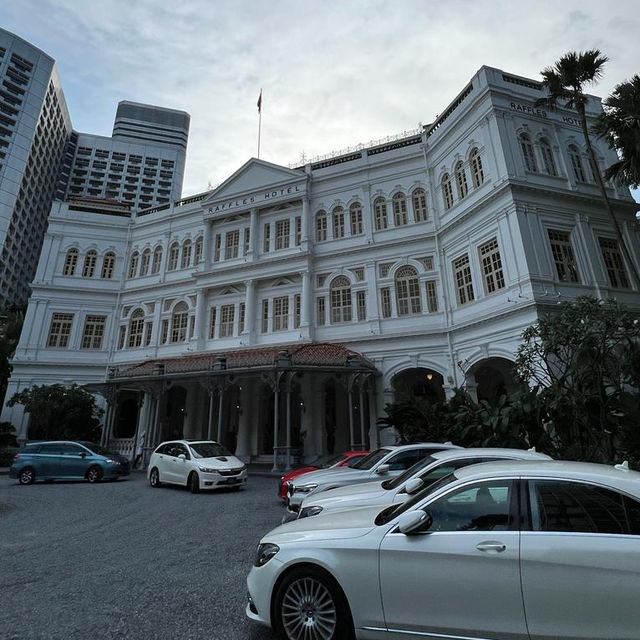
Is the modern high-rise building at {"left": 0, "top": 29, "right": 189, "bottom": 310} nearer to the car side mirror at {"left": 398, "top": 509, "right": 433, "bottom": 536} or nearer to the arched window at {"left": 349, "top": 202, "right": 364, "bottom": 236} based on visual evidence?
the arched window at {"left": 349, "top": 202, "right": 364, "bottom": 236}

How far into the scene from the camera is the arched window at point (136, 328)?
2612 cm

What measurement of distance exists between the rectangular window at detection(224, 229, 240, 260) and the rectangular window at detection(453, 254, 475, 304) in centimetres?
1351

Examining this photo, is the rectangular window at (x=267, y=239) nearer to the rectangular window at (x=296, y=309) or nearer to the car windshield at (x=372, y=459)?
the rectangular window at (x=296, y=309)

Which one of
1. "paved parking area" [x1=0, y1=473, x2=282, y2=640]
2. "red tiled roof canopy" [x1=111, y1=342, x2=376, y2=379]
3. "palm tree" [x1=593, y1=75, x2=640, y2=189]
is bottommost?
"paved parking area" [x1=0, y1=473, x2=282, y2=640]

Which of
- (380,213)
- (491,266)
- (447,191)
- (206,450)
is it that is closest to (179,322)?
(206,450)

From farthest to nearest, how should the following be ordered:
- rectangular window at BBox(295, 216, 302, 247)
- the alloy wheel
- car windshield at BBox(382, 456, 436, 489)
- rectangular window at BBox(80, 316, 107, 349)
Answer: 1. rectangular window at BBox(80, 316, 107, 349)
2. rectangular window at BBox(295, 216, 302, 247)
3. car windshield at BBox(382, 456, 436, 489)
4. the alloy wheel

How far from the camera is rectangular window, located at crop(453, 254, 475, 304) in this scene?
17.9 meters

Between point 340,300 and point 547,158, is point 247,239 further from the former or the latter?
point 547,158

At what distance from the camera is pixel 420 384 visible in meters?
21.3

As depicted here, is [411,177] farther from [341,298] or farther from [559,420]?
[559,420]

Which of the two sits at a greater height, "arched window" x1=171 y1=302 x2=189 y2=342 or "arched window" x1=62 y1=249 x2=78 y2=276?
"arched window" x1=62 y1=249 x2=78 y2=276

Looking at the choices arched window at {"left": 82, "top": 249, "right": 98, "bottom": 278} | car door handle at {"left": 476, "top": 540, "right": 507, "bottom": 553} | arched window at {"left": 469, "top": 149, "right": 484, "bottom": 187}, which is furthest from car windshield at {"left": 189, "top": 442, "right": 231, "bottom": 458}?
arched window at {"left": 82, "top": 249, "right": 98, "bottom": 278}

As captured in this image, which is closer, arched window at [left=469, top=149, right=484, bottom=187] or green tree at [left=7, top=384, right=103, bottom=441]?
arched window at [left=469, top=149, right=484, bottom=187]

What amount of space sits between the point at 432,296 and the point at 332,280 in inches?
221
